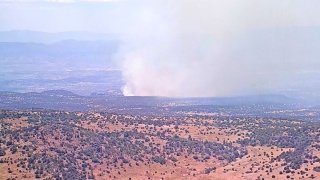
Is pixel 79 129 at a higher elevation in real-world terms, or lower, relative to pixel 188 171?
higher

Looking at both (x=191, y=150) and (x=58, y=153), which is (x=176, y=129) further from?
(x=58, y=153)

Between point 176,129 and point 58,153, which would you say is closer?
point 58,153

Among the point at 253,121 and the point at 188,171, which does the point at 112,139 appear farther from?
the point at 253,121

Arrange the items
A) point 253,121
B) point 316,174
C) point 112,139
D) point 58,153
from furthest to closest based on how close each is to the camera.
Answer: point 253,121 < point 112,139 < point 58,153 < point 316,174

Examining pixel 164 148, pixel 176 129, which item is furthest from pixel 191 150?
pixel 176 129

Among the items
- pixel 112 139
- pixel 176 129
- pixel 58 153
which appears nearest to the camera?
pixel 58 153

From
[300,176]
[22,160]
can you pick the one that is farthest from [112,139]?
[300,176]
